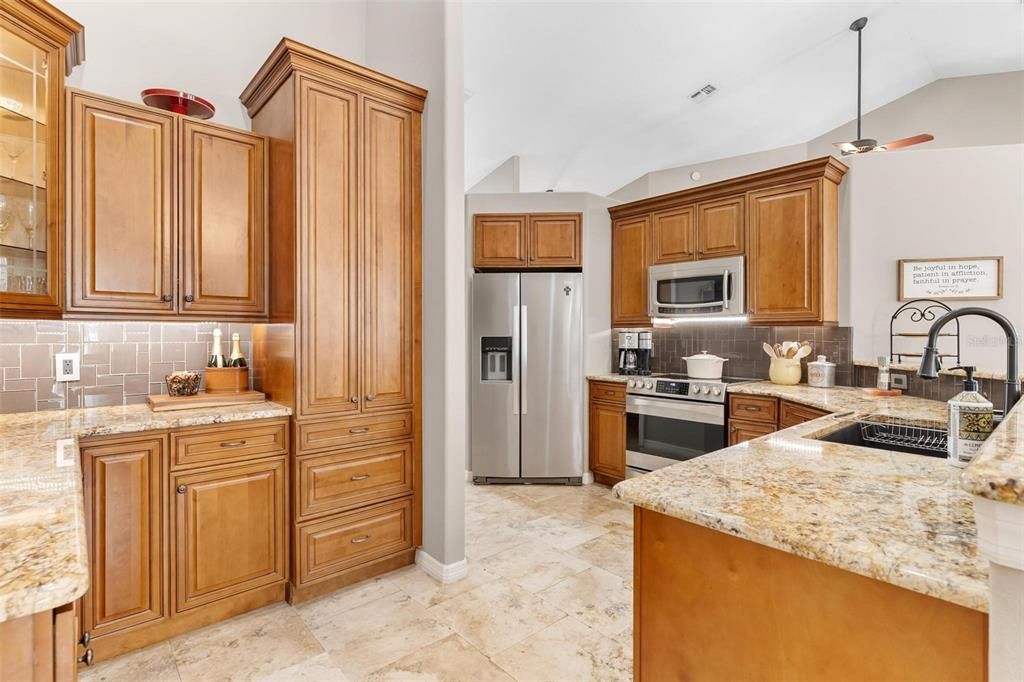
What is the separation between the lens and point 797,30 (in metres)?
4.50

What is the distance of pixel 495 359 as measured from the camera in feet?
14.0

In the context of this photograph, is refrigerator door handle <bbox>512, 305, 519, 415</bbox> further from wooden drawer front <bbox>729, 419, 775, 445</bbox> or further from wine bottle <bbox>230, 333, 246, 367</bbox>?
wine bottle <bbox>230, 333, 246, 367</bbox>

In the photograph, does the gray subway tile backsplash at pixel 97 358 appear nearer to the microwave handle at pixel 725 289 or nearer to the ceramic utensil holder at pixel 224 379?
the ceramic utensil holder at pixel 224 379

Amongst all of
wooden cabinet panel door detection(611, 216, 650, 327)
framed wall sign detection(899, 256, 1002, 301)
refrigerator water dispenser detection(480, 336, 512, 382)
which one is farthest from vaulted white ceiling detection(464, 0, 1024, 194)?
framed wall sign detection(899, 256, 1002, 301)

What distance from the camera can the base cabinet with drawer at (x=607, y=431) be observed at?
13.5 feet

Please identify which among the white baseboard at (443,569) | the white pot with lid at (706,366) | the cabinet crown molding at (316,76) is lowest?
the white baseboard at (443,569)

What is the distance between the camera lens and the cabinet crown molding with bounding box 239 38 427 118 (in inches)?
89.8

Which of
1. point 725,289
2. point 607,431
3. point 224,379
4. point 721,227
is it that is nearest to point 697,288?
point 725,289

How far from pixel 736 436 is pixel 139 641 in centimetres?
331

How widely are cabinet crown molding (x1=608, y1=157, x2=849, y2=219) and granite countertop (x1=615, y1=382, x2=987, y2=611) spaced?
2565 mm

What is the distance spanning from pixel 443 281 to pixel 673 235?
92.8 inches

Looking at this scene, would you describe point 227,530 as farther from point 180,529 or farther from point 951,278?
point 951,278

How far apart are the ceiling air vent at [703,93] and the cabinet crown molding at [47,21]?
4.84 m

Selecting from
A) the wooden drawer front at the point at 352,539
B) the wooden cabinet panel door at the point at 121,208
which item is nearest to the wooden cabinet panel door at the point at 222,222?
the wooden cabinet panel door at the point at 121,208
